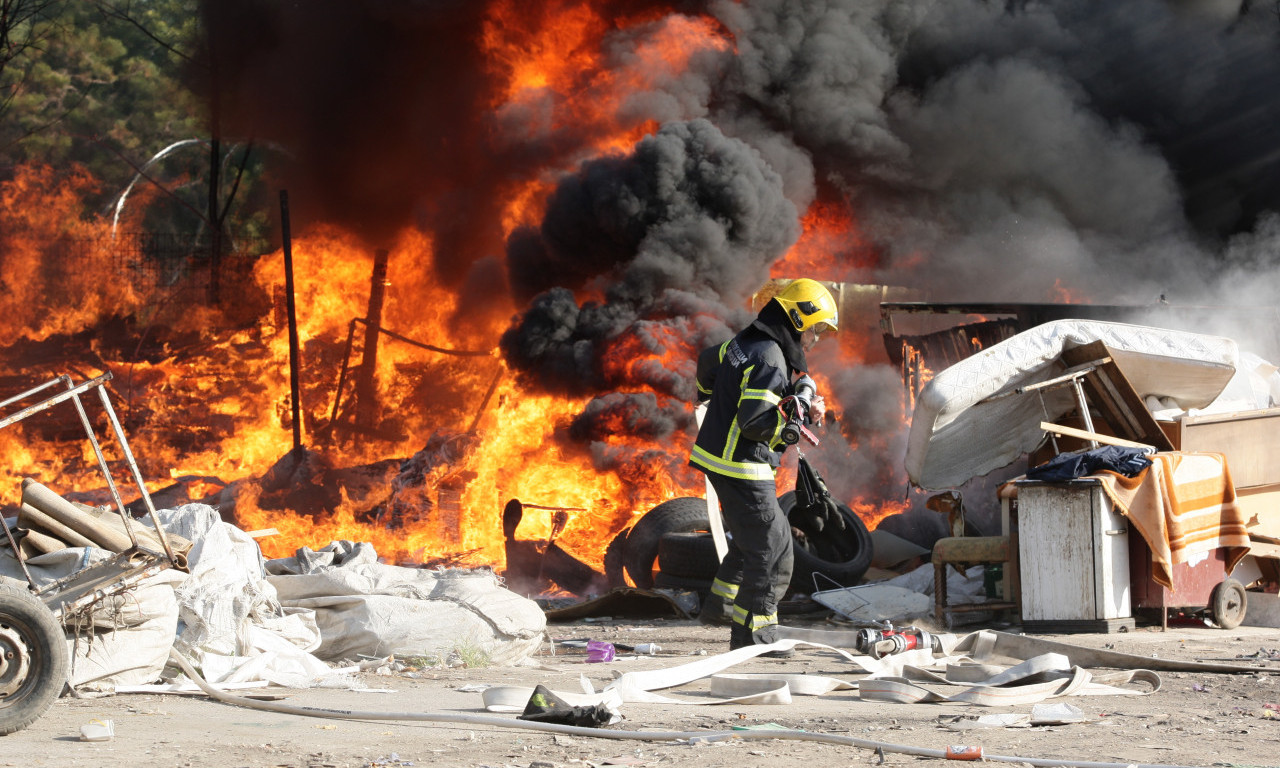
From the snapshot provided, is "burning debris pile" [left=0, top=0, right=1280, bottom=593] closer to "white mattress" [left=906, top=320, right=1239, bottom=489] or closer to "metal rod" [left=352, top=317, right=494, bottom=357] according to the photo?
"metal rod" [left=352, top=317, right=494, bottom=357]

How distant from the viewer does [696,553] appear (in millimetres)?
8641

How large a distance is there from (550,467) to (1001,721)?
10093 mm

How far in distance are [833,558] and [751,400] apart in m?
3.44

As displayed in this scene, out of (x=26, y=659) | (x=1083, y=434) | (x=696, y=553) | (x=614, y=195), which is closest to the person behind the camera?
(x=26, y=659)

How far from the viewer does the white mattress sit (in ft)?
24.6

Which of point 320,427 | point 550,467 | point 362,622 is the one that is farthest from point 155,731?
point 320,427

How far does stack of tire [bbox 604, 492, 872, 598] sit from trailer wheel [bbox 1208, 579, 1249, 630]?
237 cm

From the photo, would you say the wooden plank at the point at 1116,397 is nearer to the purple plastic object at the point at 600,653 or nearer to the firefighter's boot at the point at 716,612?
the firefighter's boot at the point at 716,612

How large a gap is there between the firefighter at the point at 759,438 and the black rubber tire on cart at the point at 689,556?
2.50 meters

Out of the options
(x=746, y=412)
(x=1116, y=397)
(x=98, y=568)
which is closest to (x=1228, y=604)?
(x=1116, y=397)

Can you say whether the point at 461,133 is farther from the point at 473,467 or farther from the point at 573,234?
the point at 473,467

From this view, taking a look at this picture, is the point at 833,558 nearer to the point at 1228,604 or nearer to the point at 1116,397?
the point at 1116,397

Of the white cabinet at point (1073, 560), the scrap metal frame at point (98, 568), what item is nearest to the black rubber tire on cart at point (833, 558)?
the white cabinet at point (1073, 560)

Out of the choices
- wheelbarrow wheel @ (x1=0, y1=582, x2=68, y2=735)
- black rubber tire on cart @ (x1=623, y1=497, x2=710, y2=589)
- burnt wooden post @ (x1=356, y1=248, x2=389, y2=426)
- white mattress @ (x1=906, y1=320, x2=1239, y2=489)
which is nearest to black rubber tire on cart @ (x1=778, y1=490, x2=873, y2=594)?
black rubber tire on cart @ (x1=623, y1=497, x2=710, y2=589)
